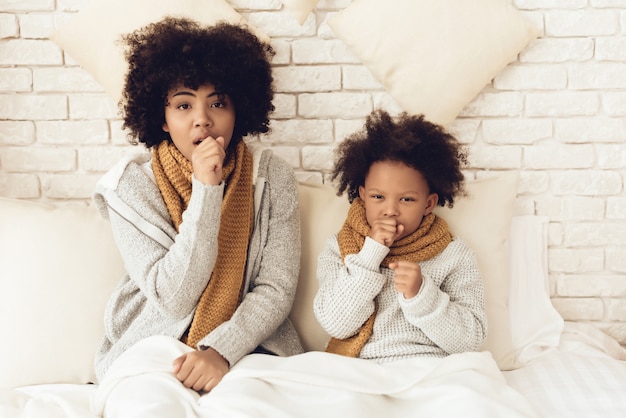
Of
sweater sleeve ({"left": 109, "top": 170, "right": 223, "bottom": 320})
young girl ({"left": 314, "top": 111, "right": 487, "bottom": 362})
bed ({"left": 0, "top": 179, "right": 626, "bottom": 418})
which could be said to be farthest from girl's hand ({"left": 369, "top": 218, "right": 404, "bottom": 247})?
sweater sleeve ({"left": 109, "top": 170, "right": 223, "bottom": 320})

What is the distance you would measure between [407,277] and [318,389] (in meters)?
0.32

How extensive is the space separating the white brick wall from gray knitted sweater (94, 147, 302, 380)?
0.32 meters

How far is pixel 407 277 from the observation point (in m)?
1.54

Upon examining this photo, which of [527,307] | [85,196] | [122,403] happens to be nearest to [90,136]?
[85,196]

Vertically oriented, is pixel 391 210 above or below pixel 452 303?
above

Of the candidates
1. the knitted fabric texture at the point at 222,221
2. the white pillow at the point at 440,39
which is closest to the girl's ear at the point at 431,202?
the white pillow at the point at 440,39

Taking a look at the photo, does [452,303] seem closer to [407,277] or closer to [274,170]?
[407,277]

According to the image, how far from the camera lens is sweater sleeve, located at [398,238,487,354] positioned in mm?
1555

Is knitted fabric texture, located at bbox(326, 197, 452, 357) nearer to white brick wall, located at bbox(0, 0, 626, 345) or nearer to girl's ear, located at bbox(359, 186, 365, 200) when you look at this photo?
girl's ear, located at bbox(359, 186, 365, 200)

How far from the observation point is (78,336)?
66.6 inches

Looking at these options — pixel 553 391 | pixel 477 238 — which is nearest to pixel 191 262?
pixel 477 238

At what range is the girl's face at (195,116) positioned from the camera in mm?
1631

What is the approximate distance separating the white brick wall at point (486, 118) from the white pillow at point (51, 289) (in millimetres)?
308

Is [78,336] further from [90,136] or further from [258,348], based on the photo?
[90,136]
